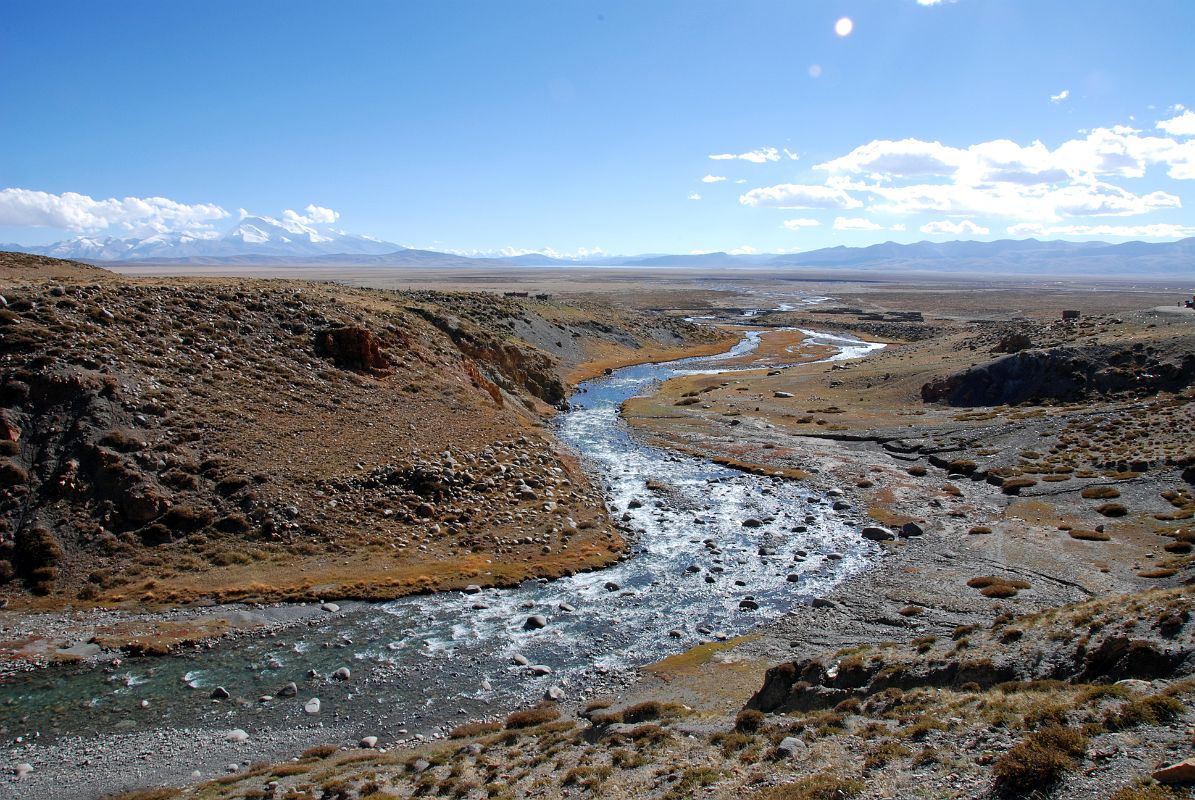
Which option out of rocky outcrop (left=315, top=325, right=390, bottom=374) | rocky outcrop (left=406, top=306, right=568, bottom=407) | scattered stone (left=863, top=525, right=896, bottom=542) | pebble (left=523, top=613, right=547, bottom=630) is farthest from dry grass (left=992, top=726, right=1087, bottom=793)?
rocky outcrop (left=406, top=306, right=568, bottom=407)

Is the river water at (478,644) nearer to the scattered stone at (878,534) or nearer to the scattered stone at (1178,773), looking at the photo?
the scattered stone at (878,534)

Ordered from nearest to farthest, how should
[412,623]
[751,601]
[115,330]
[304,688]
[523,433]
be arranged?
[304,688] → [412,623] → [751,601] → [115,330] → [523,433]

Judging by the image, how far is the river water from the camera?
62.5 feet

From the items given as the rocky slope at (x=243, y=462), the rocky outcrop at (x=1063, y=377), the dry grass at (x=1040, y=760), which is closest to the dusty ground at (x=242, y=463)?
the rocky slope at (x=243, y=462)

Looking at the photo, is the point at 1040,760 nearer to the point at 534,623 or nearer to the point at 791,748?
the point at 791,748

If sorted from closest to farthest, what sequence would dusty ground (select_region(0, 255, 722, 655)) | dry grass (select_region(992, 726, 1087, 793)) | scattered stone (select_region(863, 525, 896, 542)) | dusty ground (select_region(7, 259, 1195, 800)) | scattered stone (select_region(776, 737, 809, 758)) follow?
dry grass (select_region(992, 726, 1087, 793)) → dusty ground (select_region(7, 259, 1195, 800)) → scattered stone (select_region(776, 737, 809, 758)) → dusty ground (select_region(0, 255, 722, 655)) → scattered stone (select_region(863, 525, 896, 542))

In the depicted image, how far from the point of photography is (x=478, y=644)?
2327cm

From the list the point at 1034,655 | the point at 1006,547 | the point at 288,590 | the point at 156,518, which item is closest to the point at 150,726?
the point at 288,590

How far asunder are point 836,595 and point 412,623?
15625 millimetres

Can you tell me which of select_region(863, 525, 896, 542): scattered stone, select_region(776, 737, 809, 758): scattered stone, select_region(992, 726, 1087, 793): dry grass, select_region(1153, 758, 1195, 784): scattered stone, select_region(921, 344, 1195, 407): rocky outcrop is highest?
select_region(921, 344, 1195, 407): rocky outcrop

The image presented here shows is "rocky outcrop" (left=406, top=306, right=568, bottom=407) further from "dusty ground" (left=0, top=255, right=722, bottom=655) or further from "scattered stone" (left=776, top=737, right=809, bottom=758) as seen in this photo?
"scattered stone" (left=776, top=737, right=809, bottom=758)

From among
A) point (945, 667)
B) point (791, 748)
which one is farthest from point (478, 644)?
point (945, 667)

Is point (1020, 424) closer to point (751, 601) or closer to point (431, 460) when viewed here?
point (751, 601)

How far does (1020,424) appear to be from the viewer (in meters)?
49.8
